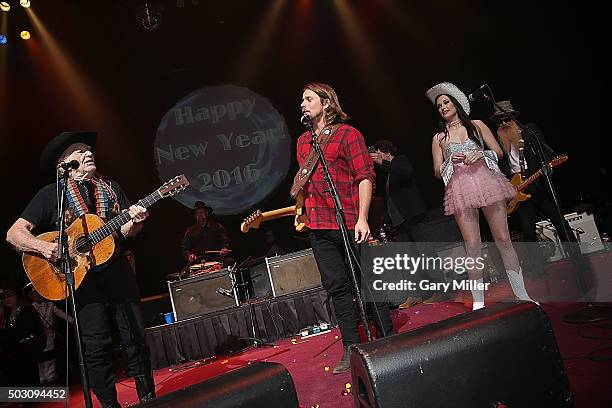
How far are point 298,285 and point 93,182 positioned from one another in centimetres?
359

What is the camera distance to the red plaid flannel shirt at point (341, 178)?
11.3 ft

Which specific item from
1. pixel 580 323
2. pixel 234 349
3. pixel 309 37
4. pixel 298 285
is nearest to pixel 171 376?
pixel 234 349

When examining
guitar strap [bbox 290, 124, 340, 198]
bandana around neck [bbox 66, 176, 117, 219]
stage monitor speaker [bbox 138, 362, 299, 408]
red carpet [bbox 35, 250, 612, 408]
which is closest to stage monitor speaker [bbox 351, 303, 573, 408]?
stage monitor speaker [bbox 138, 362, 299, 408]

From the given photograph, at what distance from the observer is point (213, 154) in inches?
360

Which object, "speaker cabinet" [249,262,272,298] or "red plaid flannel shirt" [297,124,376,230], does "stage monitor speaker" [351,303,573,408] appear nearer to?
"red plaid flannel shirt" [297,124,376,230]

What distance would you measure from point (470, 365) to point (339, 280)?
1.86 m

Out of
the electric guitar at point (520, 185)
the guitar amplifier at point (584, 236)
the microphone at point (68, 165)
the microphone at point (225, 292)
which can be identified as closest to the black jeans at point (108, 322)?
the microphone at point (68, 165)

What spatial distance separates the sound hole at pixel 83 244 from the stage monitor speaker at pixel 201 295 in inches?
118

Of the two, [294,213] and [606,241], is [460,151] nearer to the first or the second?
[294,213]

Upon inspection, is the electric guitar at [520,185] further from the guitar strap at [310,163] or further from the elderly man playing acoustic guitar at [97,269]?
the elderly man playing acoustic guitar at [97,269]

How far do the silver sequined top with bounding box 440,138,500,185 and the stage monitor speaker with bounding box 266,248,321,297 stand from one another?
9.75 feet

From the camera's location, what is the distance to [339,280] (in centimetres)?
348

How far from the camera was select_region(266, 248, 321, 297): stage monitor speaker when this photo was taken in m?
6.61

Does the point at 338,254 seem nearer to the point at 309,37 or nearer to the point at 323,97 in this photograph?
the point at 323,97
